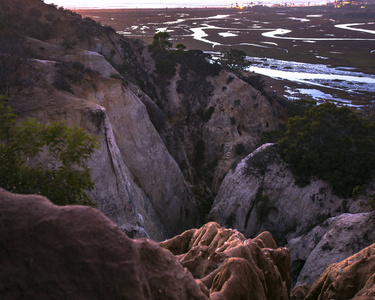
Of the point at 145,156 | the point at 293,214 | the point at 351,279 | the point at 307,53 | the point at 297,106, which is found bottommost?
the point at 293,214

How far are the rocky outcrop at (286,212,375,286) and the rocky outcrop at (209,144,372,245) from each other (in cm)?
193

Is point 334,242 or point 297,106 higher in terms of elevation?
point 297,106

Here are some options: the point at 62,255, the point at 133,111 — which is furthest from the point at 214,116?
the point at 62,255

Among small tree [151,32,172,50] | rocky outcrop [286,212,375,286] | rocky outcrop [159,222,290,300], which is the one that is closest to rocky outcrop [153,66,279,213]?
small tree [151,32,172,50]

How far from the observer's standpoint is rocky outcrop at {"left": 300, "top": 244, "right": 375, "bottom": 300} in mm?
9727

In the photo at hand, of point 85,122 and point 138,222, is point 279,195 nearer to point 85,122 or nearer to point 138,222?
point 138,222

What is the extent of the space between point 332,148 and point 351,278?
1155 cm

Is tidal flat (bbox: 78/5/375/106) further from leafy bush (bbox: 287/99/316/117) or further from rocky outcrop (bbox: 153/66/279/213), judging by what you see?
rocky outcrop (bbox: 153/66/279/213)

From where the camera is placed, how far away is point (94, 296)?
500cm

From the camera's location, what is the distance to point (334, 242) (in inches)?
600

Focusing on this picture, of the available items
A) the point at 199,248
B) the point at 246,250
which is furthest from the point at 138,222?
the point at 246,250

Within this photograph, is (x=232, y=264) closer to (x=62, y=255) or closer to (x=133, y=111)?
(x=62, y=255)

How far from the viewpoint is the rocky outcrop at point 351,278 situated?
9.73 meters

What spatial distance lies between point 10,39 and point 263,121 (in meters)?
23.7
